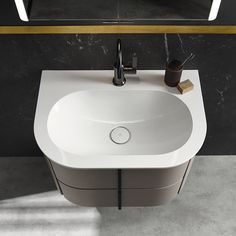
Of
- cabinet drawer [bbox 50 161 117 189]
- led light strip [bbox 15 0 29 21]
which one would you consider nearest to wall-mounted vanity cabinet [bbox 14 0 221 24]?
led light strip [bbox 15 0 29 21]

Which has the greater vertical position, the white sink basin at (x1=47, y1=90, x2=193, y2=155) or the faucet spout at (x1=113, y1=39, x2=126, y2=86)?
the faucet spout at (x1=113, y1=39, x2=126, y2=86)

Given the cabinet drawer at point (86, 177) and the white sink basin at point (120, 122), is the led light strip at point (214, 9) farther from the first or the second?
the cabinet drawer at point (86, 177)

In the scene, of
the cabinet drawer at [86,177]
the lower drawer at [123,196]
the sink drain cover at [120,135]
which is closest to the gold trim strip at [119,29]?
the sink drain cover at [120,135]

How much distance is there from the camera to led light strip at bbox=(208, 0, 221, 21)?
142 cm

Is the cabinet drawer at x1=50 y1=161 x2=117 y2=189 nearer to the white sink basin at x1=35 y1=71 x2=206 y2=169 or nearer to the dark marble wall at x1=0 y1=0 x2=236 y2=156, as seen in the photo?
the white sink basin at x1=35 y1=71 x2=206 y2=169

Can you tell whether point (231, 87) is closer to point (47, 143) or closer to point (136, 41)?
point (136, 41)

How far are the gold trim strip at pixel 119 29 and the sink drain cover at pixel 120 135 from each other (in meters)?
0.47

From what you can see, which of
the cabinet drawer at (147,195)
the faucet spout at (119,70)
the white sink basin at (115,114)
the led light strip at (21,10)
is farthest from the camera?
the cabinet drawer at (147,195)

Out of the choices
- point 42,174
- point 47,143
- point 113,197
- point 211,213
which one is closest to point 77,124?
point 47,143

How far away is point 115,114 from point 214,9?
659 mm

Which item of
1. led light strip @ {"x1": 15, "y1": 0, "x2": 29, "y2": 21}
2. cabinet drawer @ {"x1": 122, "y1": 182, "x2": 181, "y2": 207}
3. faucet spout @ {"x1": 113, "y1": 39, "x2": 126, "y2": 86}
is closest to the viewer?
led light strip @ {"x1": 15, "y1": 0, "x2": 29, "y2": 21}

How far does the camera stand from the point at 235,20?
1523 mm

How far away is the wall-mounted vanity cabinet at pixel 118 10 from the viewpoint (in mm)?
1452

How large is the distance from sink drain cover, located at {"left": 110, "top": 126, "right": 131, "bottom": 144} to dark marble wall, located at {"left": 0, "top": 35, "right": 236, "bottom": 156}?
31 centimetres
